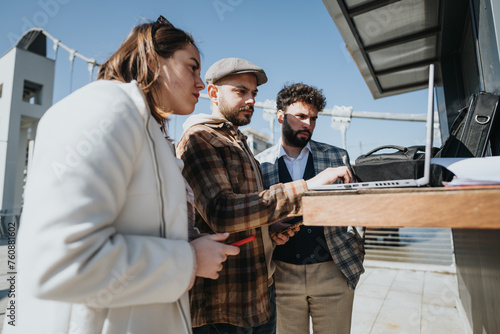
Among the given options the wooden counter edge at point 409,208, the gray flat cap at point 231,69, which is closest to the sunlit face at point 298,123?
the gray flat cap at point 231,69

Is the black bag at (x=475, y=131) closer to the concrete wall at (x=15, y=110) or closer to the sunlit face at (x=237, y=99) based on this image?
the sunlit face at (x=237, y=99)

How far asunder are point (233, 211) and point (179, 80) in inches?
20.9

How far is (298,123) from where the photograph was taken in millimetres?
2256

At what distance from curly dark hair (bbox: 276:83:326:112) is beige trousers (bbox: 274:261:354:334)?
4.12 ft

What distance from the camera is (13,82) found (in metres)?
18.6

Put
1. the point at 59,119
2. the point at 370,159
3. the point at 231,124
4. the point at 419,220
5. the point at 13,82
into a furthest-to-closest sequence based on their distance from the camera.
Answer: the point at 13,82 → the point at 231,124 → the point at 370,159 → the point at 59,119 → the point at 419,220

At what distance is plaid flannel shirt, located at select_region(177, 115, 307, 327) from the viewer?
44.1 inches

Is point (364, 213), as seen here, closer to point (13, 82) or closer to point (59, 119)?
point (59, 119)

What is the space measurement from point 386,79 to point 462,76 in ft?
4.18

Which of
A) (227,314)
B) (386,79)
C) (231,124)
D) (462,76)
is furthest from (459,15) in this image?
(227,314)

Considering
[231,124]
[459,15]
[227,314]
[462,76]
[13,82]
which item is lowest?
[227,314]

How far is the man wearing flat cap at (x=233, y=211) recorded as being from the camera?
1.12m

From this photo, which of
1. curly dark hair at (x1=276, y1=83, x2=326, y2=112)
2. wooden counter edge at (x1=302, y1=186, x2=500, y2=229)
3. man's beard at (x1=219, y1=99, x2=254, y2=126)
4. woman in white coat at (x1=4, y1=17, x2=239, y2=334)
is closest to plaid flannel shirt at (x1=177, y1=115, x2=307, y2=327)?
Answer: man's beard at (x1=219, y1=99, x2=254, y2=126)

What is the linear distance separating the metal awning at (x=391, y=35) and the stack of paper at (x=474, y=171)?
2302 millimetres
